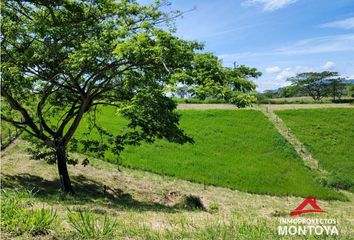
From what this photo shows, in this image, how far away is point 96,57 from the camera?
421 inches

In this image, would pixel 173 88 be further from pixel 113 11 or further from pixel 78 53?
pixel 113 11

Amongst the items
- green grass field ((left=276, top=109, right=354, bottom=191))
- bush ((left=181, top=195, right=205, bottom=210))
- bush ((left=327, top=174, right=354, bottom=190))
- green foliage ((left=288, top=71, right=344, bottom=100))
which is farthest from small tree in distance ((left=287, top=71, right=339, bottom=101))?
bush ((left=181, top=195, right=205, bottom=210))

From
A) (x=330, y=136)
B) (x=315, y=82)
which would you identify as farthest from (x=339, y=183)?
(x=315, y=82)

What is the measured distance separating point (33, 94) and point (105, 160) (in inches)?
324

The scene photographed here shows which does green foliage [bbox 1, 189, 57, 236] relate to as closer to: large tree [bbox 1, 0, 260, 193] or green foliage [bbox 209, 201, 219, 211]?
large tree [bbox 1, 0, 260, 193]

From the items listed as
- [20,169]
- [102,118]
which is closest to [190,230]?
[20,169]

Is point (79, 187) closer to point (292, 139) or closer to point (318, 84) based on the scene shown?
point (292, 139)

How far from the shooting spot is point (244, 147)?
92.3 ft

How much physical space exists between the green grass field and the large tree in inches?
636

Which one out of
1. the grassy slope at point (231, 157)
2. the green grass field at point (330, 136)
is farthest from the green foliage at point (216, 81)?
the green grass field at point (330, 136)

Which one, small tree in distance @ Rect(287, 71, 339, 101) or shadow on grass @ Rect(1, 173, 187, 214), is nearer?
shadow on grass @ Rect(1, 173, 187, 214)

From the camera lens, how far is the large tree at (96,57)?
10.2 meters

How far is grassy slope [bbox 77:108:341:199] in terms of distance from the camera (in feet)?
68.3

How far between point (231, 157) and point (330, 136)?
12.3 m
